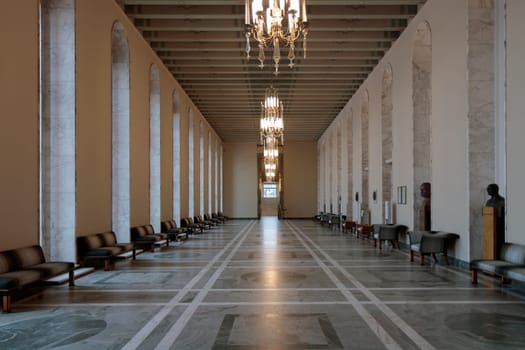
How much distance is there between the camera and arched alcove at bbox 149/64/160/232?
15.9 metres

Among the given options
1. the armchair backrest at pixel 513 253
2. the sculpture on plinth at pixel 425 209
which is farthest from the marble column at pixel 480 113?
the sculpture on plinth at pixel 425 209

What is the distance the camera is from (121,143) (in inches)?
499

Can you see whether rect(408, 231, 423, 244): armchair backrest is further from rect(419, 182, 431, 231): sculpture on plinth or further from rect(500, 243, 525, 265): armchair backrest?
rect(500, 243, 525, 265): armchair backrest

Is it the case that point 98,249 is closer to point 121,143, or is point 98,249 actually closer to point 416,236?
point 121,143

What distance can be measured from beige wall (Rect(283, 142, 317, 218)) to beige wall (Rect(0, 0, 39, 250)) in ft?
99.5

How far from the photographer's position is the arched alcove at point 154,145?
1585 centimetres

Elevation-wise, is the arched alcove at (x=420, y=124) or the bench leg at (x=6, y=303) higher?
the arched alcove at (x=420, y=124)

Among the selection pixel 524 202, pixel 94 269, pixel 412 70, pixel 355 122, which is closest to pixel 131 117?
pixel 94 269

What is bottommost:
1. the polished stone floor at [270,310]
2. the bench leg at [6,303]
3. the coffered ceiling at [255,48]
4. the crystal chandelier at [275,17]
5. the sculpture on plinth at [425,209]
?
the polished stone floor at [270,310]

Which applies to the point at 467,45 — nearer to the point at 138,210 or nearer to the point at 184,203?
the point at 138,210

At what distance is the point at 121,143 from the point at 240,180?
25000mm

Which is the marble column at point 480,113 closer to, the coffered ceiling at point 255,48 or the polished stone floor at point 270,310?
the polished stone floor at point 270,310

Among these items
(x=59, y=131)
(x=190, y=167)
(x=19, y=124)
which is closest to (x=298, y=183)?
(x=190, y=167)

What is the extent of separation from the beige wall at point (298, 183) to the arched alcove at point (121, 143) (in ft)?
84.0
